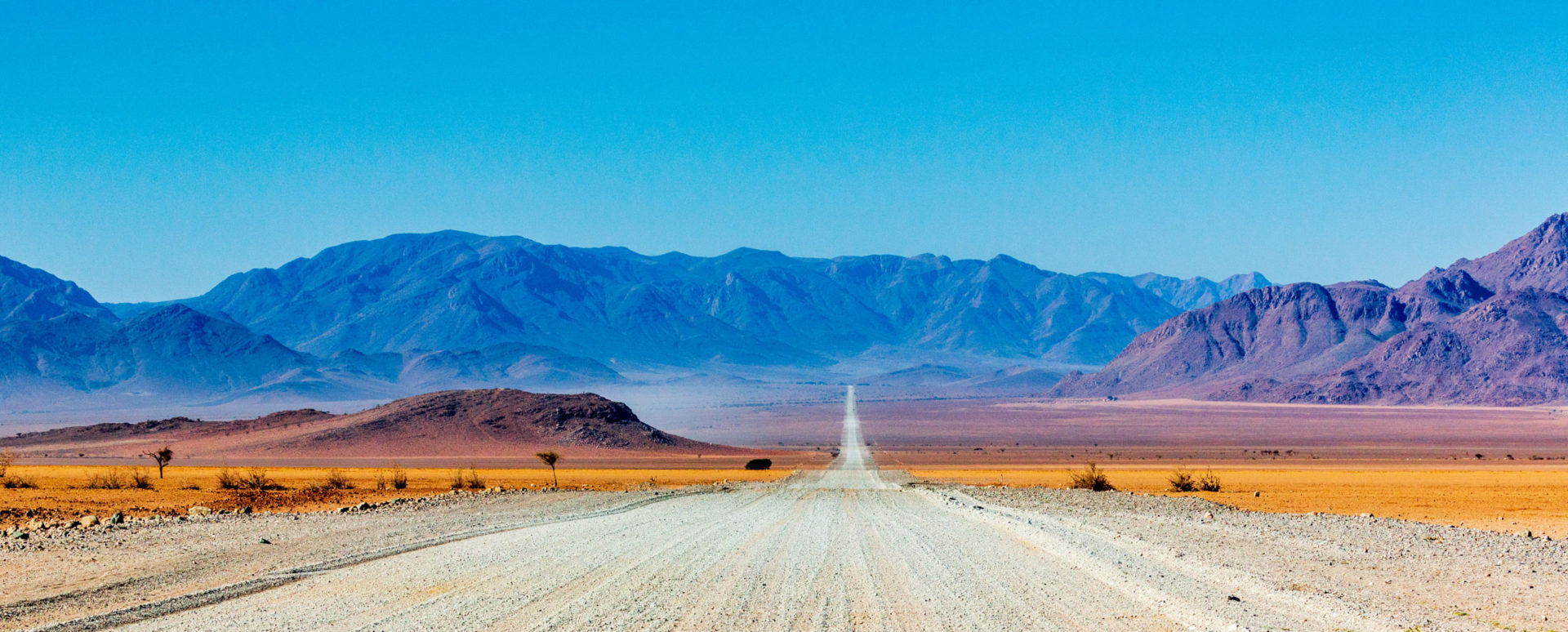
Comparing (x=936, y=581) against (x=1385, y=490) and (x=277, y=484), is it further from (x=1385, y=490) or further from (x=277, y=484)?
(x=277, y=484)

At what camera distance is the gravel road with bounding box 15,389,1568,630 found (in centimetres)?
1205

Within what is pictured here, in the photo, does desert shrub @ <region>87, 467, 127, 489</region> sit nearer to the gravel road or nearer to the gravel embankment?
the gravel embankment

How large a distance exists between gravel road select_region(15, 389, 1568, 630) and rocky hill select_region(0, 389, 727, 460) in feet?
191

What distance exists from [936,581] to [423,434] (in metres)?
76.2

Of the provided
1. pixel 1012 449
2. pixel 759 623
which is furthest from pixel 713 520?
pixel 1012 449

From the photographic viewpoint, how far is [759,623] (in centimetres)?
1194

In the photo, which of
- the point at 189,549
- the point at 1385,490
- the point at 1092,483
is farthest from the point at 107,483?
the point at 1385,490

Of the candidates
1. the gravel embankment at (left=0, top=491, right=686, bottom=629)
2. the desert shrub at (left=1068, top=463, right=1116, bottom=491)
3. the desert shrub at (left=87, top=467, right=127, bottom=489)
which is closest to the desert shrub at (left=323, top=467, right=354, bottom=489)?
the desert shrub at (left=87, top=467, right=127, bottom=489)

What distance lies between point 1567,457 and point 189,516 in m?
79.5

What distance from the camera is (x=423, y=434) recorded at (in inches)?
3337

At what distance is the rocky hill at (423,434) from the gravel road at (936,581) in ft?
191

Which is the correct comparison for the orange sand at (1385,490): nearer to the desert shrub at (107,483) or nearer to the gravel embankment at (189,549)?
the gravel embankment at (189,549)

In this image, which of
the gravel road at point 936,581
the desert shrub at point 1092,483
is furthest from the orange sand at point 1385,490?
the gravel road at point 936,581

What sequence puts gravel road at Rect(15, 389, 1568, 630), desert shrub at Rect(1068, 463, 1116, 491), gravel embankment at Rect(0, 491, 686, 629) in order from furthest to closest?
1. desert shrub at Rect(1068, 463, 1116, 491)
2. gravel embankment at Rect(0, 491, 686, 629)
3. gravel road at Rect(15, 389, 1568, 630)
